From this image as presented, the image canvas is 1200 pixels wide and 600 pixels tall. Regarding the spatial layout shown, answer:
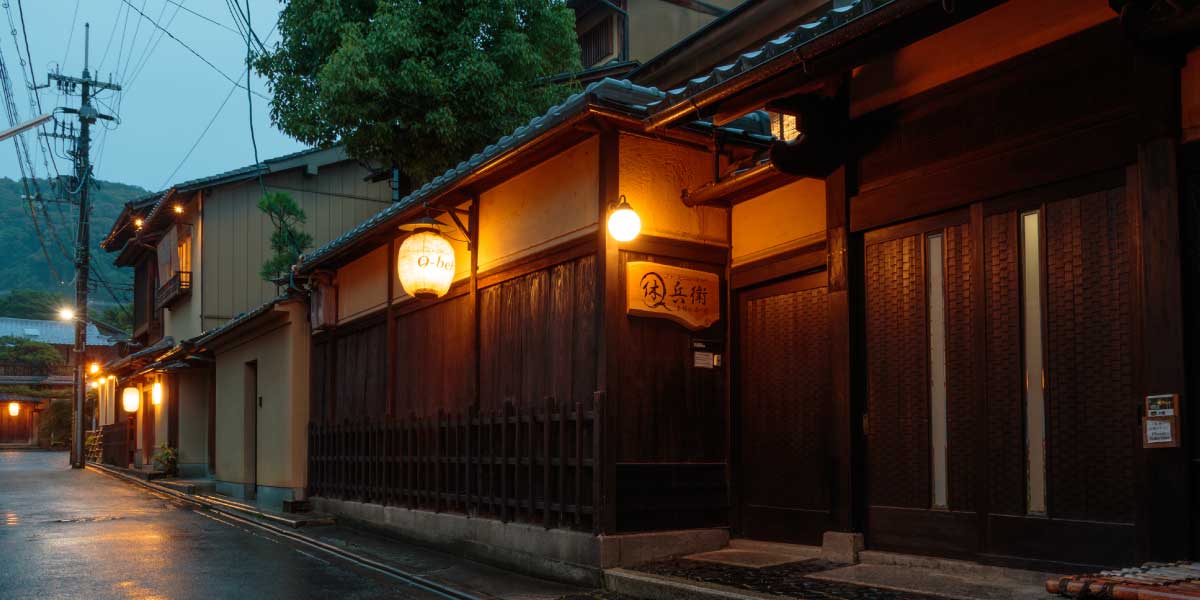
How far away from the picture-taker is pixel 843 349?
343 inches

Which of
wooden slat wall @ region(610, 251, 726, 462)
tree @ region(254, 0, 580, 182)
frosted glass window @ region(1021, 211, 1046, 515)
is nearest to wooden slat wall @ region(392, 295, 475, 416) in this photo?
wooden slat wall @ region(610, 251, 726, 462)

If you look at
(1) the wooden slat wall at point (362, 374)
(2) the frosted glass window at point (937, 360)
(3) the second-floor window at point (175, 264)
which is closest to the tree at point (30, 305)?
(3) the second-floor window at point (175, 264)

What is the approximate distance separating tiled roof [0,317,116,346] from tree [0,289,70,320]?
144cm

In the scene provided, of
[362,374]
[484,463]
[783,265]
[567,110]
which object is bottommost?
[484,463]

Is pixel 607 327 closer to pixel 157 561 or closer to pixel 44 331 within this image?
pixel 157 561

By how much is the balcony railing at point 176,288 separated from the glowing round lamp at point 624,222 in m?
26.5

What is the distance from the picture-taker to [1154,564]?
5602 millimetres

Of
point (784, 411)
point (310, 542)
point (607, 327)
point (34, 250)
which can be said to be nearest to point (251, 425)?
point (310, 542)

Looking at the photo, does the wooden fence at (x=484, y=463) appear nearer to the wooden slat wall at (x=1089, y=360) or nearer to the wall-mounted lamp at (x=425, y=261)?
the wall-mounted lamp at (x=425, y=261)

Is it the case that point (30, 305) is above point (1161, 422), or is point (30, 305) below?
above

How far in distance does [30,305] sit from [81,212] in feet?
160

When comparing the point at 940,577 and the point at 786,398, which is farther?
the point at 786,398

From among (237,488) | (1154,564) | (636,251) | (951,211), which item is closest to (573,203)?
(636,251)

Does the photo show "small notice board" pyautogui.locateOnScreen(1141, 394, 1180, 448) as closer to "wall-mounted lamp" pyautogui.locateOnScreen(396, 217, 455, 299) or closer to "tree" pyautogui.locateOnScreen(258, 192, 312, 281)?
"wall-mounted lamp" pyautogui.locateOnScreen(396, 217, 455, 299)
